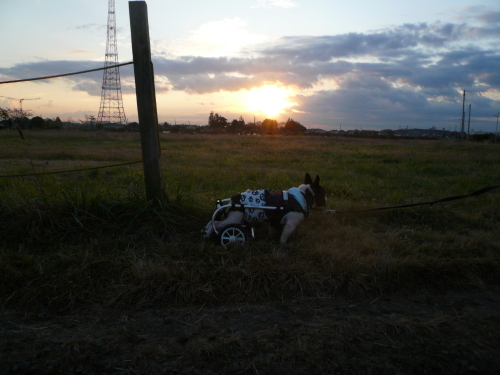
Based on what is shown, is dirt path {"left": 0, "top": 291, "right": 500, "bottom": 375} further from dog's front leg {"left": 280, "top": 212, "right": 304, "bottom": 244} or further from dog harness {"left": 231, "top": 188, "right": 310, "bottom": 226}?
dog harness {"left": 231, "top": 188, "right": 310, "bottom": 226}

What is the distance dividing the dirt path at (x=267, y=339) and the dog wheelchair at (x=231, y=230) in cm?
117

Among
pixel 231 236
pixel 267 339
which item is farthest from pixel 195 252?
pixel 267 339

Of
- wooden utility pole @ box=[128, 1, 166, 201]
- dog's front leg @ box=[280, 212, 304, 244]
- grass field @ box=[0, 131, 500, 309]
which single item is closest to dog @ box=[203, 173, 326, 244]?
dog's front leg @ box=[280, 212, 304, 244]

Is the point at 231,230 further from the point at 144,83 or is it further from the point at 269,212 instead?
the point at 144,83

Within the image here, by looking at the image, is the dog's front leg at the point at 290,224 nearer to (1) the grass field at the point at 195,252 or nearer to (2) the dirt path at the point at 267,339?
(1) the grass field at the point at 195,252

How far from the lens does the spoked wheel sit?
4.37 meters

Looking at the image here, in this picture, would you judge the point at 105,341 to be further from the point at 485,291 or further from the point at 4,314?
the point at 485,291

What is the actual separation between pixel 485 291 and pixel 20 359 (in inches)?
158

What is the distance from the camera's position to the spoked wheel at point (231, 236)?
4.37 meters

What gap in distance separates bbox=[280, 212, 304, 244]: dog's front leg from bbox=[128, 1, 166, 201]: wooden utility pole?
6.17 feet

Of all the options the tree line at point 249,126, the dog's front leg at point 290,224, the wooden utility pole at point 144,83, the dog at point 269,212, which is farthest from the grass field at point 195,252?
the tree line at point 249,126

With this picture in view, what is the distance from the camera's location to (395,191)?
799cm

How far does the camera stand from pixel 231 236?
438 centimetres

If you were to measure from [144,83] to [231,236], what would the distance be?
2.24m
